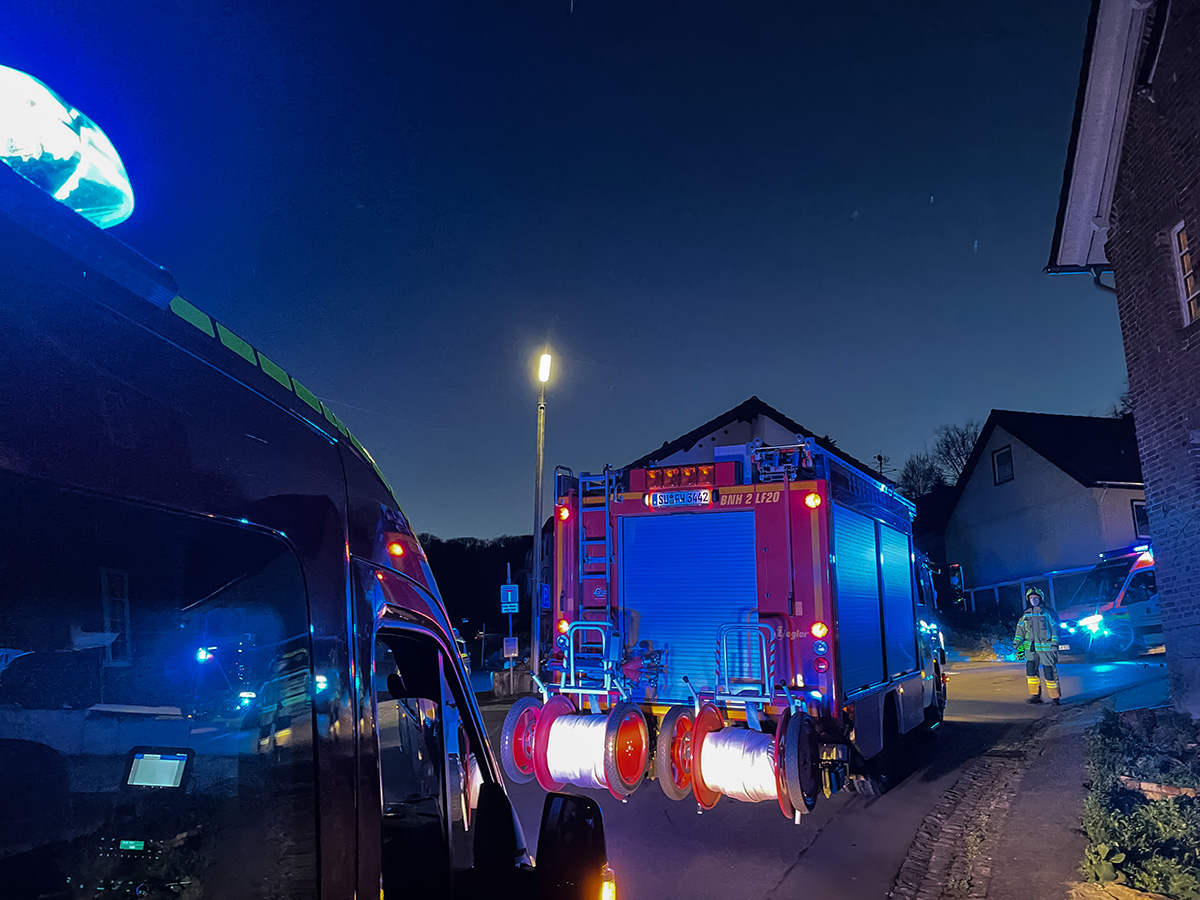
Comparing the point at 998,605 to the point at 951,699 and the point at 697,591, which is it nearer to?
the point at 951,699

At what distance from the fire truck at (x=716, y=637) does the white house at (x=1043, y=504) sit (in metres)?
22.9

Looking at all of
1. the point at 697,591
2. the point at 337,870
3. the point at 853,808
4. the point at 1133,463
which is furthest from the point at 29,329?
the point at 1133,463

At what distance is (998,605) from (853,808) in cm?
2808

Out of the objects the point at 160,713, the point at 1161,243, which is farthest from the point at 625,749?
the point at 1161,243

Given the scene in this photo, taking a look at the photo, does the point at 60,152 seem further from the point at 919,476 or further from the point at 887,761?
the point at 919,476

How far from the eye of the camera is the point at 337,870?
1799 millimetres

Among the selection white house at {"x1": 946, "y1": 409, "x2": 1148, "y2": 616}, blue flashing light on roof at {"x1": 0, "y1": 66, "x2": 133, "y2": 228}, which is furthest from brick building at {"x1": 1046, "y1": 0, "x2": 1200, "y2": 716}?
white house at {"x1": 946, "y1": 409, "x2": 1148, "y2": 616}

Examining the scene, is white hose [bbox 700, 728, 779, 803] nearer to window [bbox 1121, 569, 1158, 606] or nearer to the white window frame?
window [bbox 1121, 569, 1158, 606]

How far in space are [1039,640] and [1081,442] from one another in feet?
71.8

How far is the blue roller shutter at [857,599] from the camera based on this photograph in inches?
289

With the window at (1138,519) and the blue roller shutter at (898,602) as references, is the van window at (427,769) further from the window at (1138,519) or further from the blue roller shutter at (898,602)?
the window at (1138,519)

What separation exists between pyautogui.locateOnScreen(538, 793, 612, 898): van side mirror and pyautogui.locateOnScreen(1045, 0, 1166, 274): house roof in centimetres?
1096

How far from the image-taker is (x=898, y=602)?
9844 millimetres

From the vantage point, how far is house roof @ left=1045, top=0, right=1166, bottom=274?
10117mm
